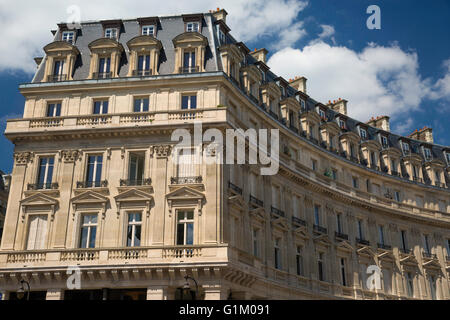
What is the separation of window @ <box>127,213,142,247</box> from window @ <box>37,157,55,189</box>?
5.78 m

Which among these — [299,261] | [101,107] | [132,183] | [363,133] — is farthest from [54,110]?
[363,133]

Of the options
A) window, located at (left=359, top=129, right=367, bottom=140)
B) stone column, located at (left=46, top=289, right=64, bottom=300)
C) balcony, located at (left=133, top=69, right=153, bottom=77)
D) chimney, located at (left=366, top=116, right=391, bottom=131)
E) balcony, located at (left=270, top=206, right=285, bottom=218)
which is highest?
chimney, located at (left=366, top=116, right=391, bottom=131)

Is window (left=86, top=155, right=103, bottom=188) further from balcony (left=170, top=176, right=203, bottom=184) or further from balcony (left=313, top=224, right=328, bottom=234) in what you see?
balcony (left=313, top=224, right=328, bottom=234)

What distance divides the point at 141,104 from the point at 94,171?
535cm

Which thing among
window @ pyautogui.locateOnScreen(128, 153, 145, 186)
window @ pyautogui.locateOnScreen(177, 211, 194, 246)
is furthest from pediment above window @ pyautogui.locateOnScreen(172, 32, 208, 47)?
window @ pyautogui.locateOnScreen(177, 211, 194, 246)

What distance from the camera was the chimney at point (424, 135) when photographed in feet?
200

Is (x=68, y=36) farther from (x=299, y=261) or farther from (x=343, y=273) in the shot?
(x=343, y=273)

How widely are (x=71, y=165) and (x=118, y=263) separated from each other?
24.4ft

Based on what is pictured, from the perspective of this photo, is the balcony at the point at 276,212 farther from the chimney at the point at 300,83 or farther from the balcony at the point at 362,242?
the chimney at the point at 300,83

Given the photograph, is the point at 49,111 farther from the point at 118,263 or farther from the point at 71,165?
the point at 118,263

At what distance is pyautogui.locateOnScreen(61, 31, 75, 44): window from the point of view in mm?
37625

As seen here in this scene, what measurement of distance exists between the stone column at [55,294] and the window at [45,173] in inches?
255

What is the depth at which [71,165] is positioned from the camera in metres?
32.5

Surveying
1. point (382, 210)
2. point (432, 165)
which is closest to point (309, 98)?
point (382, 210)
